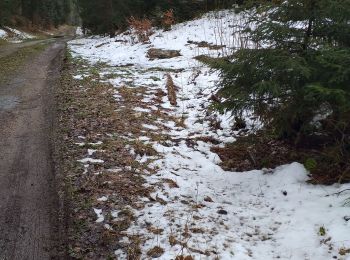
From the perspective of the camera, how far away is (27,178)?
18.4 ft

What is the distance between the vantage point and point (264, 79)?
208 inches

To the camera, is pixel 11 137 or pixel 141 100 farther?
pixel 141 100

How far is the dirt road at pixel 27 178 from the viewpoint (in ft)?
13.7

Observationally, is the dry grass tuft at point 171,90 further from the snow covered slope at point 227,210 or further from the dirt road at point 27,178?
the dirt road at point 27,178

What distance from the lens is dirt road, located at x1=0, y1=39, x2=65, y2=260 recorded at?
13.7 feet

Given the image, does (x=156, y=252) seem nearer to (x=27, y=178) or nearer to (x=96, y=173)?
(x=96, y=173)

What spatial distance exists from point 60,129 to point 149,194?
3111 mm

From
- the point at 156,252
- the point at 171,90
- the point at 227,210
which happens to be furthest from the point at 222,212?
the point at 171,90

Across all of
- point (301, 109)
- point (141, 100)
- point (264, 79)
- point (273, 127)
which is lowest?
point (141, 100)

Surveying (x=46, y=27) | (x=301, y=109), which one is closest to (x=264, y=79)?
(x=301, y=109)

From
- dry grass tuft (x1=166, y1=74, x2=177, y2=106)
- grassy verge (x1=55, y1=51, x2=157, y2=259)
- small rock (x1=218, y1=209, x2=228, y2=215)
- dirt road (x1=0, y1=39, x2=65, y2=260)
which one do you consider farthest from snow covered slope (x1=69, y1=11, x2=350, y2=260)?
dry grass tuft (x1=166, y1=74, x2=177, y2=106)

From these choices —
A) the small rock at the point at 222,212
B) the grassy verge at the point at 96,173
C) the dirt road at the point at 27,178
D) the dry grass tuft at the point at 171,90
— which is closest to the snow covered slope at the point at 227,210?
the small rock at the point at 222,212

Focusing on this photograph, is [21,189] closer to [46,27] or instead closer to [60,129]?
[60,129]

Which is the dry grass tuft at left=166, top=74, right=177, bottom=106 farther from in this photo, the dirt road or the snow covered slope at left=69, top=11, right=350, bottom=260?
the dirt road
